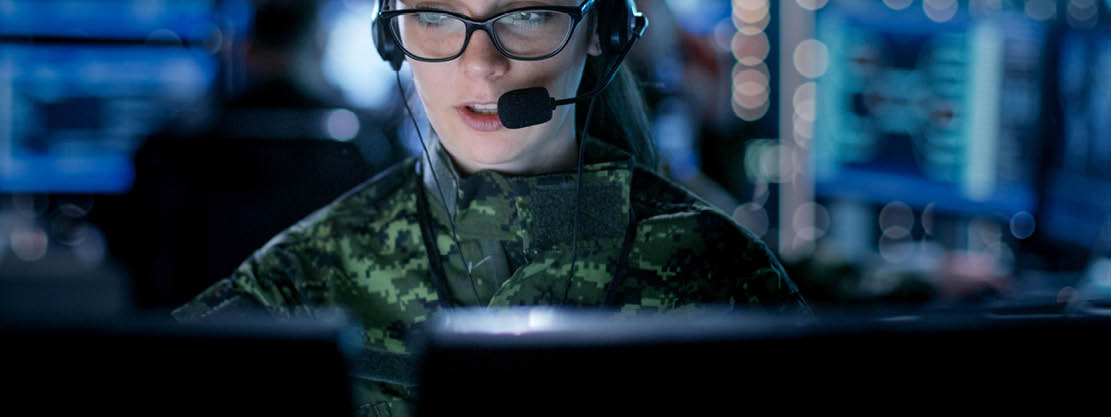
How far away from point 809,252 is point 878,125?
38 cm

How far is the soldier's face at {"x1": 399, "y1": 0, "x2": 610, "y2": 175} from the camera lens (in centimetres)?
90

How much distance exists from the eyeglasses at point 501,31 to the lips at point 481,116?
0.17 ft

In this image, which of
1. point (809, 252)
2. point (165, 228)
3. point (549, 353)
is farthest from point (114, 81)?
point (549, 353)

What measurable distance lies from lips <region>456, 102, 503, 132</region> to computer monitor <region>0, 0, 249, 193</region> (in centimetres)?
262

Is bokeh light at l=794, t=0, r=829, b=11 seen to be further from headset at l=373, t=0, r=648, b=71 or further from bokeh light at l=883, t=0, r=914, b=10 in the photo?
headset at l=373, t=0, r=648, b=71

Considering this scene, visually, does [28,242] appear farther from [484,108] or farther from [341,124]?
[484,108]

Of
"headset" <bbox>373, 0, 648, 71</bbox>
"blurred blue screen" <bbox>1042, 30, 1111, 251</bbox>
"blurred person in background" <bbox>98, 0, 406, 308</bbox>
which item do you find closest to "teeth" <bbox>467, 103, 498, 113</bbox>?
"headset" <bbox>373, 0, 648, 71</bbox>

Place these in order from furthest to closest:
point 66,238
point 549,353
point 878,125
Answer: point 66,238, point 878,125, point 549,353

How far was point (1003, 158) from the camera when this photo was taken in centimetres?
240

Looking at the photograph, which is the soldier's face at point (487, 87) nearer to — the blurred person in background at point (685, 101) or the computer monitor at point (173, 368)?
the computer monitor at point (173, 368)

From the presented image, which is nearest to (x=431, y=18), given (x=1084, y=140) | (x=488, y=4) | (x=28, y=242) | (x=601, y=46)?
(x=488, y=4)

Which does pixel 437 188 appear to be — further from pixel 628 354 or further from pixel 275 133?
pixel 275 133

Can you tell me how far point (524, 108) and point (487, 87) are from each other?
4 centimetres

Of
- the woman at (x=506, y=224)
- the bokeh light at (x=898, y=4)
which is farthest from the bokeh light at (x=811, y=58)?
the woman at (x=506, y=224)
